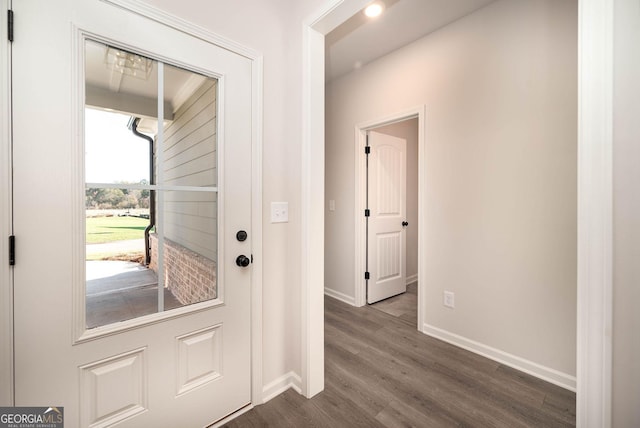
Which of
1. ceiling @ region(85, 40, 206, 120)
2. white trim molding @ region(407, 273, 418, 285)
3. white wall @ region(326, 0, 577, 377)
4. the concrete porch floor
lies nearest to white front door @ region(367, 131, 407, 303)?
white trim molding @ region(407, 273, 418, 285)

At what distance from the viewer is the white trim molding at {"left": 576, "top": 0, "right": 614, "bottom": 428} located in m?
0.80

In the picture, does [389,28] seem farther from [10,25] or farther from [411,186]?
[10,25]

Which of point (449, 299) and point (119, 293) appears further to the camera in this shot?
point (449, 299)

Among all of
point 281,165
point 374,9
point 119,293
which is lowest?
point 119,293

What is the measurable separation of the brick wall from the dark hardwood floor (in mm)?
733

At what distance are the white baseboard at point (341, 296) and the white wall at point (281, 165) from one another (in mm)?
1533

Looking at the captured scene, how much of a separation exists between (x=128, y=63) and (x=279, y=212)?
39.5 inches

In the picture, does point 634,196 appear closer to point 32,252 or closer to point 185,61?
point 185,61

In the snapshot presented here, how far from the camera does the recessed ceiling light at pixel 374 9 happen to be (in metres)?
2.05

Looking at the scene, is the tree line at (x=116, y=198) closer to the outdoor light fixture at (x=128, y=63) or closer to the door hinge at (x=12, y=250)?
the door hinge at (x=12, y=250)

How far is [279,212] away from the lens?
1650 millimetres

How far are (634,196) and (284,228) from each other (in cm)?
148

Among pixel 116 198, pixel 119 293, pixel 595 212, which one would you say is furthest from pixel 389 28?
pixel 119 293

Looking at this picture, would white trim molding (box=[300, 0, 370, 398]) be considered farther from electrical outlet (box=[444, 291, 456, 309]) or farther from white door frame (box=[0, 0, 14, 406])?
electrical outlet (box=[444, 291, 456, 309])
